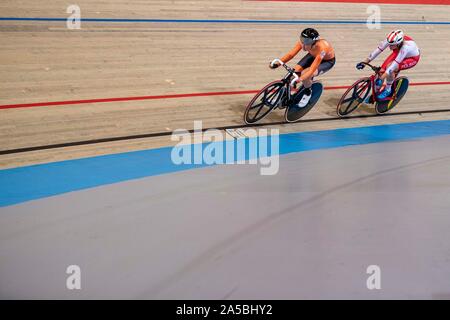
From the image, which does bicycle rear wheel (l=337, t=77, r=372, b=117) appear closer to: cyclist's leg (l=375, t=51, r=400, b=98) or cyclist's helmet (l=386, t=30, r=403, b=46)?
cyclist's leg (l=375, t=51, r=400, b=98)

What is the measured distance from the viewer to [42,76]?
227 inches

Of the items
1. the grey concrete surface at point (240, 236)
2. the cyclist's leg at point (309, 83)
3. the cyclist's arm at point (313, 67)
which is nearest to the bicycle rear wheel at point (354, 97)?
the cyclist's leg at point (309, 83)

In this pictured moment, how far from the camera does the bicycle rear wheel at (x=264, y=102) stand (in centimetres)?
589

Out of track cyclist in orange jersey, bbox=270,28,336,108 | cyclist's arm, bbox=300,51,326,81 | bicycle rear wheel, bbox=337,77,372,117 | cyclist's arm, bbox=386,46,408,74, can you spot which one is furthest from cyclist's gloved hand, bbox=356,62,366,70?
cyclist's arm, bbox=300,51,326,81

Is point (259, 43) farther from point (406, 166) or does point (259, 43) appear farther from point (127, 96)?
point (406, 166)

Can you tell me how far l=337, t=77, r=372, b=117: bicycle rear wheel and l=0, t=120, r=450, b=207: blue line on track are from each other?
487 millimetres

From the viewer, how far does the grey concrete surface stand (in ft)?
8.80

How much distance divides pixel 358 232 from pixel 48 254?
5.19 ft

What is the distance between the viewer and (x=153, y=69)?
6.44 m

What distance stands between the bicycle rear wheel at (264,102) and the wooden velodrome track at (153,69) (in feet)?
0.49

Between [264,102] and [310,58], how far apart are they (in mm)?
691

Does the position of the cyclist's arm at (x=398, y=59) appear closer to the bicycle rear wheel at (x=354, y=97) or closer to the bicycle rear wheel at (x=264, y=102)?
the bicycle rear wheel at (x=354, y=97)

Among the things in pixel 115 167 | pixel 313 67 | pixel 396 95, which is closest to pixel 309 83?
pixel 313 67

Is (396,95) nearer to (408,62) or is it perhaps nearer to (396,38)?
(408,62)
